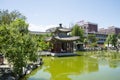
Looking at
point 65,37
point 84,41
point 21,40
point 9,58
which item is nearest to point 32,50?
point 21,40

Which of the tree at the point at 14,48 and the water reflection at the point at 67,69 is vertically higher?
the tree at the point at 14,48

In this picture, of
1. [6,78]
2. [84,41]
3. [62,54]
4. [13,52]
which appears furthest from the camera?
[84,41]

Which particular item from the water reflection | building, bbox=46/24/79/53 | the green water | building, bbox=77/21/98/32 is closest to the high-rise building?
building, bbox=77/21/98/32

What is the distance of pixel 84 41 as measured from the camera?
4869 cm

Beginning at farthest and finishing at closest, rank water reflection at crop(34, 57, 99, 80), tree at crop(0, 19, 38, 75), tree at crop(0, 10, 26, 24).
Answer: tree at crop(0, 10, 26, 24) → water reflection at crop(34, 57, 99, 80) → tree at crop(0, 19, 38, 75)

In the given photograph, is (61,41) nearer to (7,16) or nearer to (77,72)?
(7,16)

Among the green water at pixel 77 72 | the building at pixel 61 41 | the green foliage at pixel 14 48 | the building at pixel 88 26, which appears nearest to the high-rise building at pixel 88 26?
the building at pixel 88 26

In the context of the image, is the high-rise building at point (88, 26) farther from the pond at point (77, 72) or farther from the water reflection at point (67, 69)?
the pond at point (77, 72)

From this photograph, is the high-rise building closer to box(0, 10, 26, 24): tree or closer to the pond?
box(0, 10, 26, 24): tree

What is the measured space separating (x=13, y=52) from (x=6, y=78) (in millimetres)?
1854

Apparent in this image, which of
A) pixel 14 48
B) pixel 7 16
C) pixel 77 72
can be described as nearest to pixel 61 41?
pixel 7 16

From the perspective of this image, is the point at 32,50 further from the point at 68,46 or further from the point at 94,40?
the point at 94,40

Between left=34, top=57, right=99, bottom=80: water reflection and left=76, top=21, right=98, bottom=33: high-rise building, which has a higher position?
left=76, top=21, right=98, bottom=33: high-rise building

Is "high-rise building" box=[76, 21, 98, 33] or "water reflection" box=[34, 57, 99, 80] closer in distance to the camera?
"water reflection" box=[34, 57, 99, 80]
